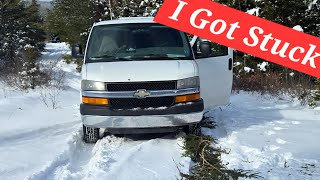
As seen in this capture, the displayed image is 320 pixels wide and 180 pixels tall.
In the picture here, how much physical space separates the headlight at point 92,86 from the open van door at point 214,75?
5.65 ft

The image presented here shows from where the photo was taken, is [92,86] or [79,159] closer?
[79,159]

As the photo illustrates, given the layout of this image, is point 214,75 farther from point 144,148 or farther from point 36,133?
point 36,133

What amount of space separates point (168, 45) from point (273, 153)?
97.1 inches

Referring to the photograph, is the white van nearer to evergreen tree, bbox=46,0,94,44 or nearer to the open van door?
the open van door

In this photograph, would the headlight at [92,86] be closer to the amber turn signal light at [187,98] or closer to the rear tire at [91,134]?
the rear tire at [91,134]

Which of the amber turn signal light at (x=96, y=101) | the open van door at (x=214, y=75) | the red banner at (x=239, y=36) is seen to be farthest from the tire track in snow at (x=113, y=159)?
the red banner at (x=239, y=36)

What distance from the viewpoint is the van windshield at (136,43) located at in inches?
251

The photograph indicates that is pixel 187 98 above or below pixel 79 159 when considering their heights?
above

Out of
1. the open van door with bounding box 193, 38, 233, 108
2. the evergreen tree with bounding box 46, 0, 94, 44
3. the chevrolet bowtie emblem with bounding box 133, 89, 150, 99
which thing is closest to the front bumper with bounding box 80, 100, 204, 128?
the chevrolet bowtie emblem with bounding box 133, 89, 150, 99

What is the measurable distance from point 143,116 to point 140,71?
0.64m

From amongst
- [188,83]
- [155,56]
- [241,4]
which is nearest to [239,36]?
[155,56]

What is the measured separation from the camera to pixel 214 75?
7.01 m

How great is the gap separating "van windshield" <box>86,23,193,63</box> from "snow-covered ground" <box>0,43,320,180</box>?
4.38 ft

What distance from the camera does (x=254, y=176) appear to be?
14.4 ft
